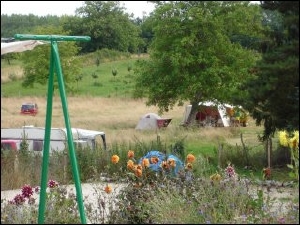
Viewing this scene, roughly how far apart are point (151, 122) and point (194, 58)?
4.60 meters

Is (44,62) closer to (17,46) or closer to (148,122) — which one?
(148,122)

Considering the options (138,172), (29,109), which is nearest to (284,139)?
(138,172)

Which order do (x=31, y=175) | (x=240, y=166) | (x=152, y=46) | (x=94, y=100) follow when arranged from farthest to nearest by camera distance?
(x=94, y=100) < (x=152, y=46) < (x=240, y=166) < (x=31, y=175)

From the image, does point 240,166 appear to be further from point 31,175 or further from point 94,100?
point 94,100

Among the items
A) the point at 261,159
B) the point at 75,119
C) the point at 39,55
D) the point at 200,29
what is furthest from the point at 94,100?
the point at 261,159

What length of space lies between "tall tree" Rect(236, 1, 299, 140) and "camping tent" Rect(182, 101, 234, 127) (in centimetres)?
1905

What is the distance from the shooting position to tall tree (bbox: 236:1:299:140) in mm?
4547

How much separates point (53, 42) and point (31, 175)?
206 inches

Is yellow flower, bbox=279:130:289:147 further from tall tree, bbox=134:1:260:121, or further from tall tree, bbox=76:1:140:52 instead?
tall tree, bbox=134:1:260:121

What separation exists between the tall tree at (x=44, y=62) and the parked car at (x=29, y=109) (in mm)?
933

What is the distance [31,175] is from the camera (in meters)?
9.98

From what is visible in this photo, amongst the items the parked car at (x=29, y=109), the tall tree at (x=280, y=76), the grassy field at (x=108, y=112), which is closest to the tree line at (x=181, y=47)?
the parked car at (x=29, y=109)

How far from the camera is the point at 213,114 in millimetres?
26609

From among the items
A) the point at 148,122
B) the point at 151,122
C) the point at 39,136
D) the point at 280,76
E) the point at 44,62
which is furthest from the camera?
the point at 151,122
